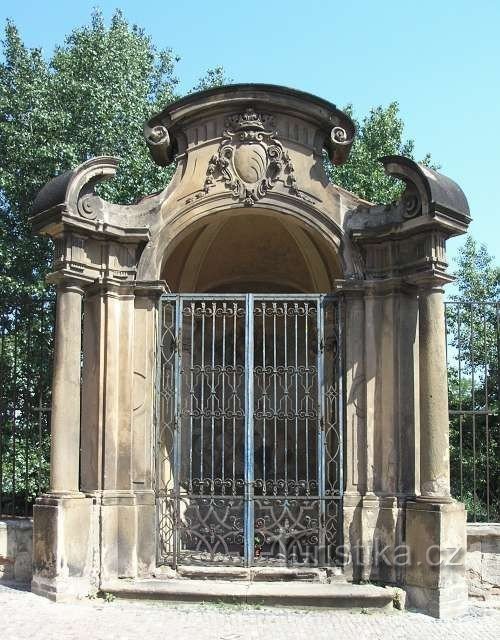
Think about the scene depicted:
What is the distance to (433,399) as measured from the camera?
289 inches

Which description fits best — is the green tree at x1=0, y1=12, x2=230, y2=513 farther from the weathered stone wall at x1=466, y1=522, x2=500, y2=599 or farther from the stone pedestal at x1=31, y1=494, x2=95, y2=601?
the weathered stone wall at x1=466, y1=522, x2=500, y2=599

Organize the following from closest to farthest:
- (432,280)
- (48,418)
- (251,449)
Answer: (432,280), (251,449), (48,418)

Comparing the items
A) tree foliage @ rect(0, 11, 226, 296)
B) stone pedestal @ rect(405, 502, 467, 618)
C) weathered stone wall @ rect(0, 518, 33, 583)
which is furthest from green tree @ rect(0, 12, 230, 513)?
stone pedestal @ rect(405, 502, 467, 618)

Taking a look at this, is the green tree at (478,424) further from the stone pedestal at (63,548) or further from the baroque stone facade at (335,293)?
the stone pedestal at (63,548)

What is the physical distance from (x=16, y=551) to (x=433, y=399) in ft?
14.3

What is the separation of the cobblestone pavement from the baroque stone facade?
0.31m

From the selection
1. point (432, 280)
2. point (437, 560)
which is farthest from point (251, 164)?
point (437, 560)

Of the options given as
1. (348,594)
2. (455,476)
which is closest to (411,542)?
(348,594)

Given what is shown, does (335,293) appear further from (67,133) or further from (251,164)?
(67,133)

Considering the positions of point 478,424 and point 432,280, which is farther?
point 478,424

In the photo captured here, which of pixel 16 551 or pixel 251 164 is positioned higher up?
pixel 251 164

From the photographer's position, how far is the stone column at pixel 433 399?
285 inches

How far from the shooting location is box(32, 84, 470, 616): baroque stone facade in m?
7.32

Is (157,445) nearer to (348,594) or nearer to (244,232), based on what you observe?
(348,594)
